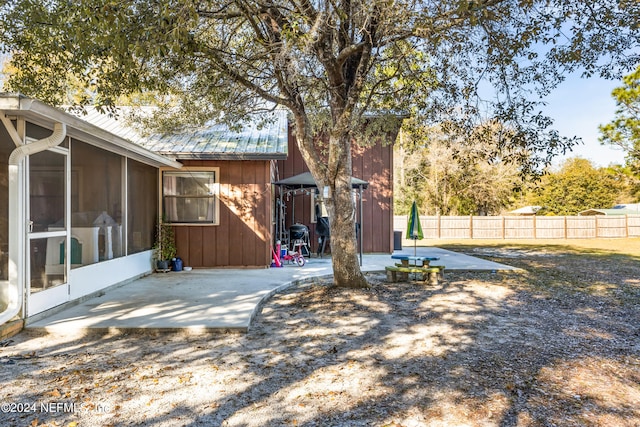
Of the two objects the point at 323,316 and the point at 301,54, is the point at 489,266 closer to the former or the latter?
the point at 323,316

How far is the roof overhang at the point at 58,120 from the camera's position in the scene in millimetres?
3434

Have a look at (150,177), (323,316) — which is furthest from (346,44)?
(150,177)

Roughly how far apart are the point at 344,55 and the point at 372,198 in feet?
20.2

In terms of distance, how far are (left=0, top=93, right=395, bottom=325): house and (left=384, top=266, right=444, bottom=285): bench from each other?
2557 mm

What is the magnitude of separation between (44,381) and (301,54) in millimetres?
4342

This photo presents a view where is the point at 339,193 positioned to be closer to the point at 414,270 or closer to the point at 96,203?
the point at 414,270

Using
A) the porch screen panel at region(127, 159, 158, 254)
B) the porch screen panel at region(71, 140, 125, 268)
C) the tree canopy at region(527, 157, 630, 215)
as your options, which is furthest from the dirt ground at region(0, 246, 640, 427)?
the tree canopy at region(527, 157, 630, 215)

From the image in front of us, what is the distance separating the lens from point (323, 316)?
4.98 metres

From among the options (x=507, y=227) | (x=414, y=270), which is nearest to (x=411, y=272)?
(x=414, y=270)

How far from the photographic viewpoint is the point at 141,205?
7352 mm

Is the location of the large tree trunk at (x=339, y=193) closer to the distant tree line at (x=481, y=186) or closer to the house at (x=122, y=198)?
the house at (x=122, y=198)

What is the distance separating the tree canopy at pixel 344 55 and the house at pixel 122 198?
101cm

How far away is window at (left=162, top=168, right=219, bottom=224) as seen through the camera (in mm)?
8289

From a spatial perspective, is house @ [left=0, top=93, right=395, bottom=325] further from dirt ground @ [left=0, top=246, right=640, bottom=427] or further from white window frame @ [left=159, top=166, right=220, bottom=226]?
dirt ground @ [left=0, top=246, right=640, bottom=427]
